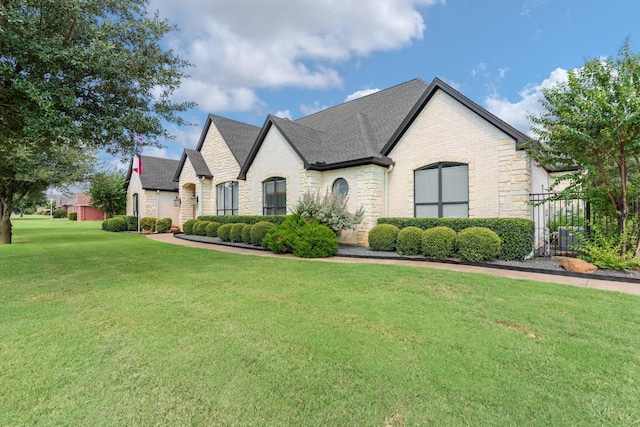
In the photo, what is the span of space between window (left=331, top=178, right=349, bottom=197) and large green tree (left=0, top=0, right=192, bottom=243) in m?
6.88

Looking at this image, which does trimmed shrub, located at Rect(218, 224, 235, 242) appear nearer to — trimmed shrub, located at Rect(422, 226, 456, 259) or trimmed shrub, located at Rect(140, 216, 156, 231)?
trimmed shrub, located at Rect(422, 226, 456, 259)

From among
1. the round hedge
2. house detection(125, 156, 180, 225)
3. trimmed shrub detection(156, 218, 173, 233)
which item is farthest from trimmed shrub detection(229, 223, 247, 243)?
trimmed shrub detection(156, 218, 173, 233)

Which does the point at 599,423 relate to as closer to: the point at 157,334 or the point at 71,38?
the point at 157,334

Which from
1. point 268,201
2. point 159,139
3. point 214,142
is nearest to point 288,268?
point 159,139

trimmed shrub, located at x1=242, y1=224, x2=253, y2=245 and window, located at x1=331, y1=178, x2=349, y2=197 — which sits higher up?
window, located at x1=331, y1=178, x2=349, y2=197

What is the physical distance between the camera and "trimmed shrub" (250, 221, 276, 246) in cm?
1275

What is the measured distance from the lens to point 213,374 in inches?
111

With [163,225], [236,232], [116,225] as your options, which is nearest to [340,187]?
[236,232]

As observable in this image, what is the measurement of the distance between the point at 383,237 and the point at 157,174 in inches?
897

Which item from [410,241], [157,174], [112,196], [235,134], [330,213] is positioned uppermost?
[235,134]

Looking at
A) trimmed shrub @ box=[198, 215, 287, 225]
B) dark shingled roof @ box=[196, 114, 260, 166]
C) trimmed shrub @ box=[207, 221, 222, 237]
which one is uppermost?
dark shingled roof @ box=[196, 114, 260, 166]

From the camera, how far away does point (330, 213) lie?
10.9m

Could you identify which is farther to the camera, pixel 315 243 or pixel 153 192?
pixel 153 192

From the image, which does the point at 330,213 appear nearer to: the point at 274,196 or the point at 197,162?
the point at 274,196
